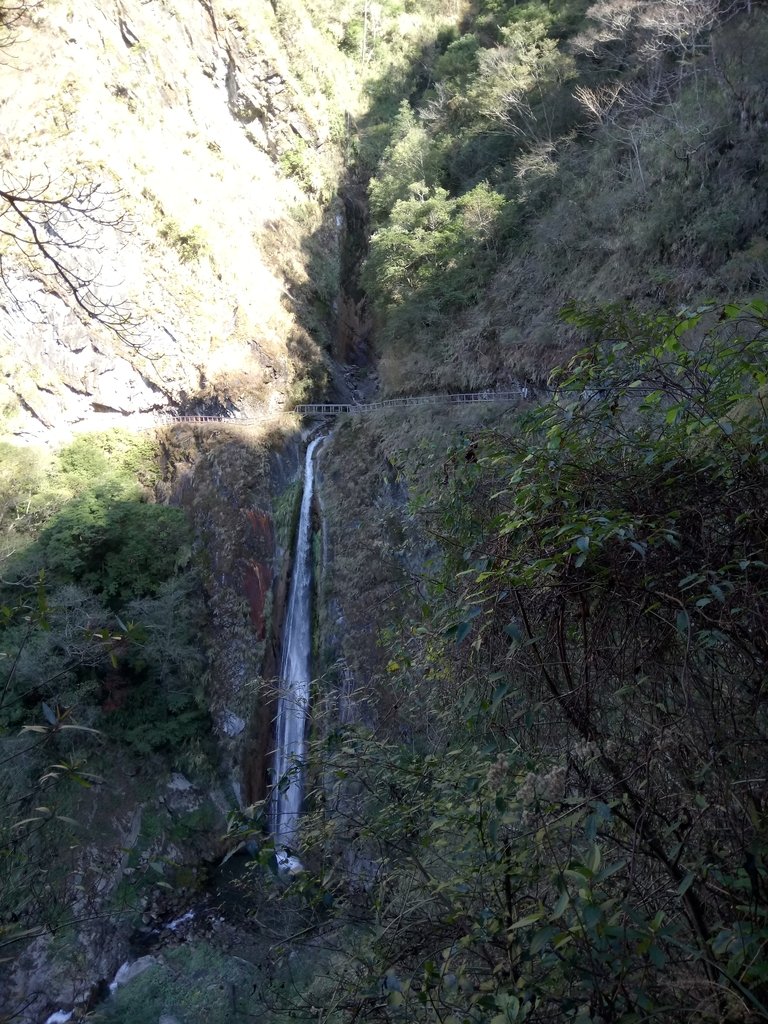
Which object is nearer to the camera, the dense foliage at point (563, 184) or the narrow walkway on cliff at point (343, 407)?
the dense foliage at point (563, 184)

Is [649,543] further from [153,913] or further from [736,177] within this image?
[736,177]

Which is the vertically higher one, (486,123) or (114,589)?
(486,123)

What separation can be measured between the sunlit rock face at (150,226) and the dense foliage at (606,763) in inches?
638

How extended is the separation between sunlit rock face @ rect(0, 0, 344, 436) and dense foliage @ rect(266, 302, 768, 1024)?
1620cm

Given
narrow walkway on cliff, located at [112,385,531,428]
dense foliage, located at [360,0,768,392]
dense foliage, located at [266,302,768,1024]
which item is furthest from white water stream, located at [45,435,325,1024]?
dense foliage, located at [266,302,768,1024]

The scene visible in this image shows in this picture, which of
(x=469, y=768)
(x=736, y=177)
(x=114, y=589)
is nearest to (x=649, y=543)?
(x=469, y=768)

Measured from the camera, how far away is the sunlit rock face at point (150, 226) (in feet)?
58.0

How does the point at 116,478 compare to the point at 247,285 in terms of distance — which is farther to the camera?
the point at 247,285

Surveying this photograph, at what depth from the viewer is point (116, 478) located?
16500mm

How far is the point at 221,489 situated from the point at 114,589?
3262mm

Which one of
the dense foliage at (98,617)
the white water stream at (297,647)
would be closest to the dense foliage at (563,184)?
the white water stream at (297,647)

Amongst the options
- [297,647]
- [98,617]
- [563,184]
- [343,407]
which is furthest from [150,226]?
[297,647]

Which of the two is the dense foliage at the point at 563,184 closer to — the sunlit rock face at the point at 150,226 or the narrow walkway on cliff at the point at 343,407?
the narrow walkway on cliff at the point at 343,407

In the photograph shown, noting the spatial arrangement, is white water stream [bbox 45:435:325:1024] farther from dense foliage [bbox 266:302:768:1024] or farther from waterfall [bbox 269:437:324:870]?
dense foliage [bbox 266:302:768:1024]
